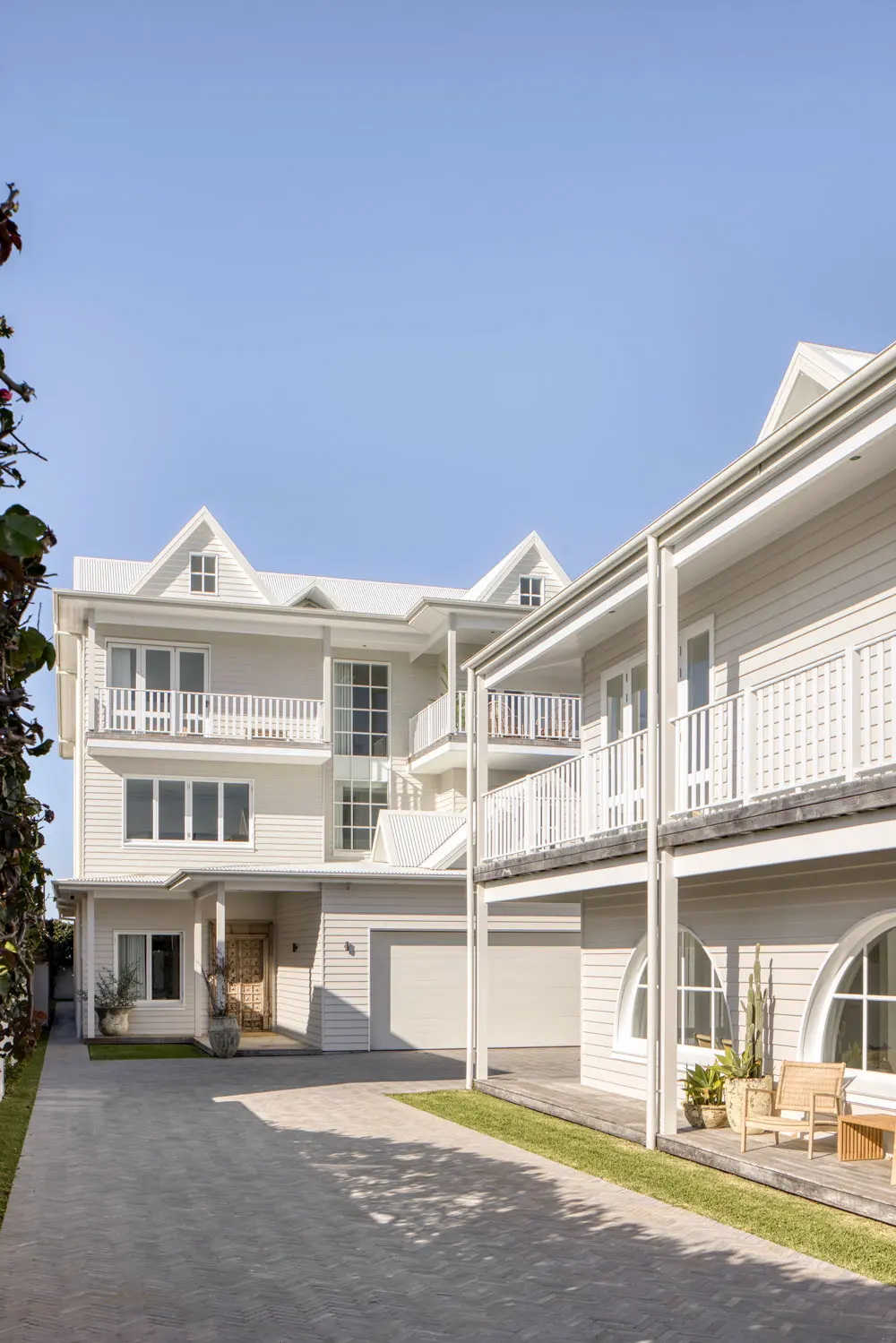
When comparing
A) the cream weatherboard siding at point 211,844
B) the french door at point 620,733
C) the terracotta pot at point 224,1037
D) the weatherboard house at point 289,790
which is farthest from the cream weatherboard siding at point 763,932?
the cream weatherboard siding at point 211,844

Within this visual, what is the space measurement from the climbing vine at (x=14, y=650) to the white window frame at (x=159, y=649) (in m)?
24.6

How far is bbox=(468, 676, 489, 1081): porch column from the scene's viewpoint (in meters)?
18.2

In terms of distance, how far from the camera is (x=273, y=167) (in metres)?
11.9

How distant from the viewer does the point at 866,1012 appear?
12000 mm

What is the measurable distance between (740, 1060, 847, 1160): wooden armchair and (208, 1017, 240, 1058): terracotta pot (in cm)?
1348

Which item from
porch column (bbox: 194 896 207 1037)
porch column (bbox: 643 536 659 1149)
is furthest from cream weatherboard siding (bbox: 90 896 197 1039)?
porch column (bbox: 643 536 659 1149)

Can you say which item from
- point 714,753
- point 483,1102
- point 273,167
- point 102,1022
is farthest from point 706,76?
point 102,1022

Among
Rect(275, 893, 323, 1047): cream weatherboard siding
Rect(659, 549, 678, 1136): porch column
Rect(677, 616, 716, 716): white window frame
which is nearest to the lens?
Rect(659, 549, 678, 1136): porch column

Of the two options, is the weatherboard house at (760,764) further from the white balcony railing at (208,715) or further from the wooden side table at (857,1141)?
the white balcony railing at (208,715)

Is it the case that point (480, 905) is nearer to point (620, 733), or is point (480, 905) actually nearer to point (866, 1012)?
point (620, 733)

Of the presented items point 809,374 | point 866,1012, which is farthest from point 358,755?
point 866,1012

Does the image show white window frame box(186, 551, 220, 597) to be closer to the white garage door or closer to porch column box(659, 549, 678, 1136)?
the white garage door

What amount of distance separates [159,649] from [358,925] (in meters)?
8.80

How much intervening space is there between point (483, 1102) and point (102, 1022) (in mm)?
13406
